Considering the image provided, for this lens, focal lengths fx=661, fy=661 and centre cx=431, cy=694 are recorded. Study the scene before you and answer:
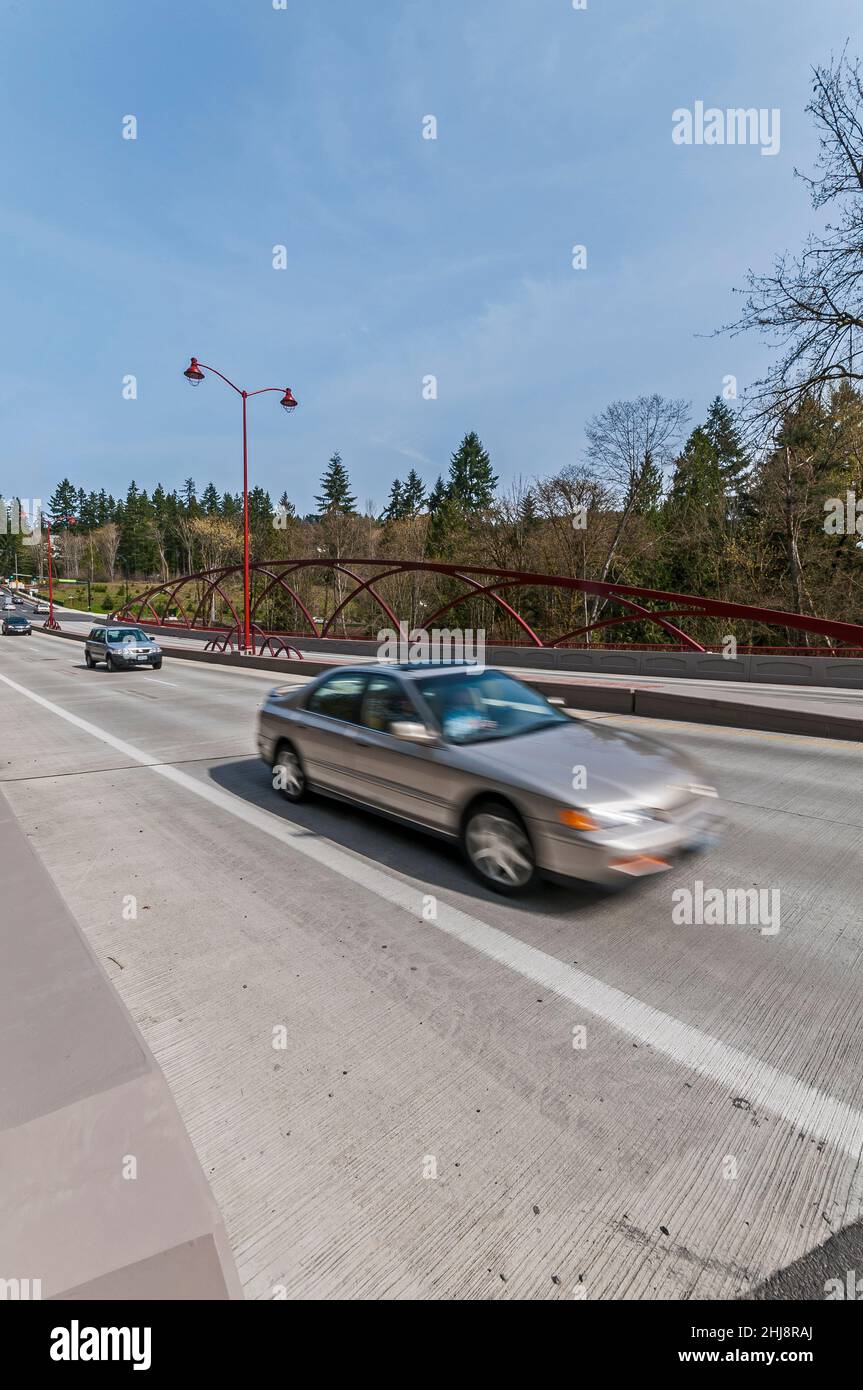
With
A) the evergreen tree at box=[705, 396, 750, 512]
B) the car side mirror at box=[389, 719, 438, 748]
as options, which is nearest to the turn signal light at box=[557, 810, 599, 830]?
the car side mirror at box=[389, 719, 438, 748]

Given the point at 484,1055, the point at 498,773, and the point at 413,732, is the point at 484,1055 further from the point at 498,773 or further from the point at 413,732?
the point at 413,732

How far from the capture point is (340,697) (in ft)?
20.2

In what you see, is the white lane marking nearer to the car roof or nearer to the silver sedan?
A: the silver sedan

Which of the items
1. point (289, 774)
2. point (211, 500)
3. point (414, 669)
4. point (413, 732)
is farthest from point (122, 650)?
point (211, 500)

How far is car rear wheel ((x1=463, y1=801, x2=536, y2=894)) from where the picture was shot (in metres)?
4.27

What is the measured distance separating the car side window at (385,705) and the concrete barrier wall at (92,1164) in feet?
9.04

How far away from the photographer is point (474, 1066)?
2740 millimetres

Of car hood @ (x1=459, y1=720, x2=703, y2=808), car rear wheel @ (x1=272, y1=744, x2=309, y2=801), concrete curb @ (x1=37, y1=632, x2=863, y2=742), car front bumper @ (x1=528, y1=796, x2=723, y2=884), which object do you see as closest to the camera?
car front bumper @ (x1=528, y1=796, x2=723, y2=884)

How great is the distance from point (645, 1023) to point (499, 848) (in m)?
1.57

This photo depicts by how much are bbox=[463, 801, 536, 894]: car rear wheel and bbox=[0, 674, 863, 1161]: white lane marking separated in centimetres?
42

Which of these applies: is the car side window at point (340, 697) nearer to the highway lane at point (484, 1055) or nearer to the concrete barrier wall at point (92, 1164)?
the highway lane at point (484, 1055)

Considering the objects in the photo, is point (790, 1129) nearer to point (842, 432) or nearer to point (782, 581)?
point (842, 432)
